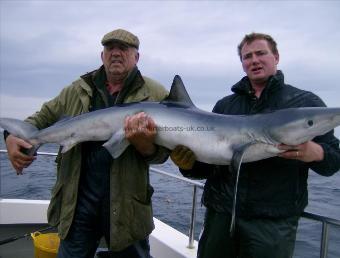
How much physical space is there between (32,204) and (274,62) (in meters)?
4.31

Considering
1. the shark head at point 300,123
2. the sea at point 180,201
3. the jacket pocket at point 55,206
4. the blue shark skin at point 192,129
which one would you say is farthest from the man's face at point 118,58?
the sea at point 180,201

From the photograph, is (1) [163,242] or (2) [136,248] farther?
(1) [163,242]

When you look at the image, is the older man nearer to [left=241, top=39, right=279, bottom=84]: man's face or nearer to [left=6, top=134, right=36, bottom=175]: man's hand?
[left=6, top=134, right=36, bottom=175]: man's hand

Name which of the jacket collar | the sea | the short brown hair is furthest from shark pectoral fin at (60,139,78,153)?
the sea

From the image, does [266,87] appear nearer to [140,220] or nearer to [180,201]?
[140,220]

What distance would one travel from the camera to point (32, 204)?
6.00 metres

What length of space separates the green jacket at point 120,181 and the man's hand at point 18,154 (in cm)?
26

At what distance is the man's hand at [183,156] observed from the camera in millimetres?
3453

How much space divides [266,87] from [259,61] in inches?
9.9

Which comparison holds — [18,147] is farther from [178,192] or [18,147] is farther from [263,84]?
[178,192]

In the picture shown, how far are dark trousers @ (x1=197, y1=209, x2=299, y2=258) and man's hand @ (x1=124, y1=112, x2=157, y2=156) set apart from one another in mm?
859

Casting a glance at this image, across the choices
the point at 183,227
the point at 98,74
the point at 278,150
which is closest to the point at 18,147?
the point at 98,74

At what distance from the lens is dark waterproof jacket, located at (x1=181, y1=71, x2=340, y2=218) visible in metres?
3.09

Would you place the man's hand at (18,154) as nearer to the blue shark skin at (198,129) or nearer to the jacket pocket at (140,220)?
the blue shark skin at (198,129)
